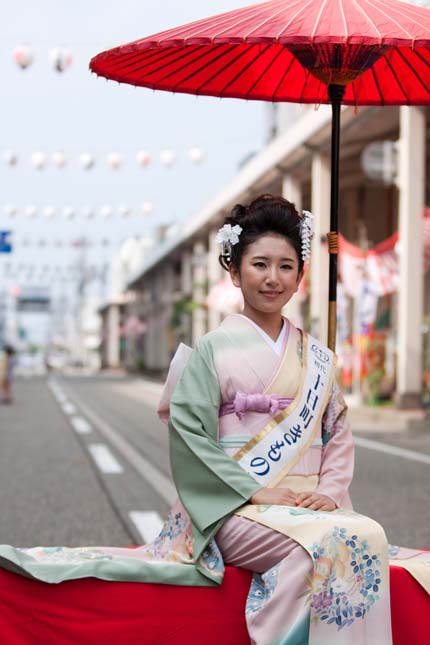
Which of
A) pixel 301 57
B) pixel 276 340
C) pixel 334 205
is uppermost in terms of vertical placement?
pixel 301 57

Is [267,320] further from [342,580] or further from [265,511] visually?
[342,580]

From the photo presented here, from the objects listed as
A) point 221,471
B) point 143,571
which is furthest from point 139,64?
point 143,571

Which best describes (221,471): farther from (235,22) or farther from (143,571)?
(235,22)

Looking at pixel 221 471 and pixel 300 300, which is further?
pixel 300 300

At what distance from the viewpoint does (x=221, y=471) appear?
3.05 metres

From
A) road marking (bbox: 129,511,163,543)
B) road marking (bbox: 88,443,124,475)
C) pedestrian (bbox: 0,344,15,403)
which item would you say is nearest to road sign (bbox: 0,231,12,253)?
pedestrian (bbox: 0,344,15,403)

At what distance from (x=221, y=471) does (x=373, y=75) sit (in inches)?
78.7

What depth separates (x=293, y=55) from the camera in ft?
13.1

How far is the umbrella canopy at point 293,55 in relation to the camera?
3.19 metres

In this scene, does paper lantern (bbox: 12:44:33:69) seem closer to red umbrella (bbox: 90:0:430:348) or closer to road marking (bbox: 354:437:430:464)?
road marking (bbox: 354:437:430:464)

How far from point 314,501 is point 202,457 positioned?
1.23 feet

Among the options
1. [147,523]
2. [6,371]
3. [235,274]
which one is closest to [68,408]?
[6,371]

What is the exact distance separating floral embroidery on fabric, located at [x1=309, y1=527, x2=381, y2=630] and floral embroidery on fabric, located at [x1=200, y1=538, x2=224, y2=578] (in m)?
0.32

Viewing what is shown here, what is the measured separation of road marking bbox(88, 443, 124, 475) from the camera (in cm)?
1051
